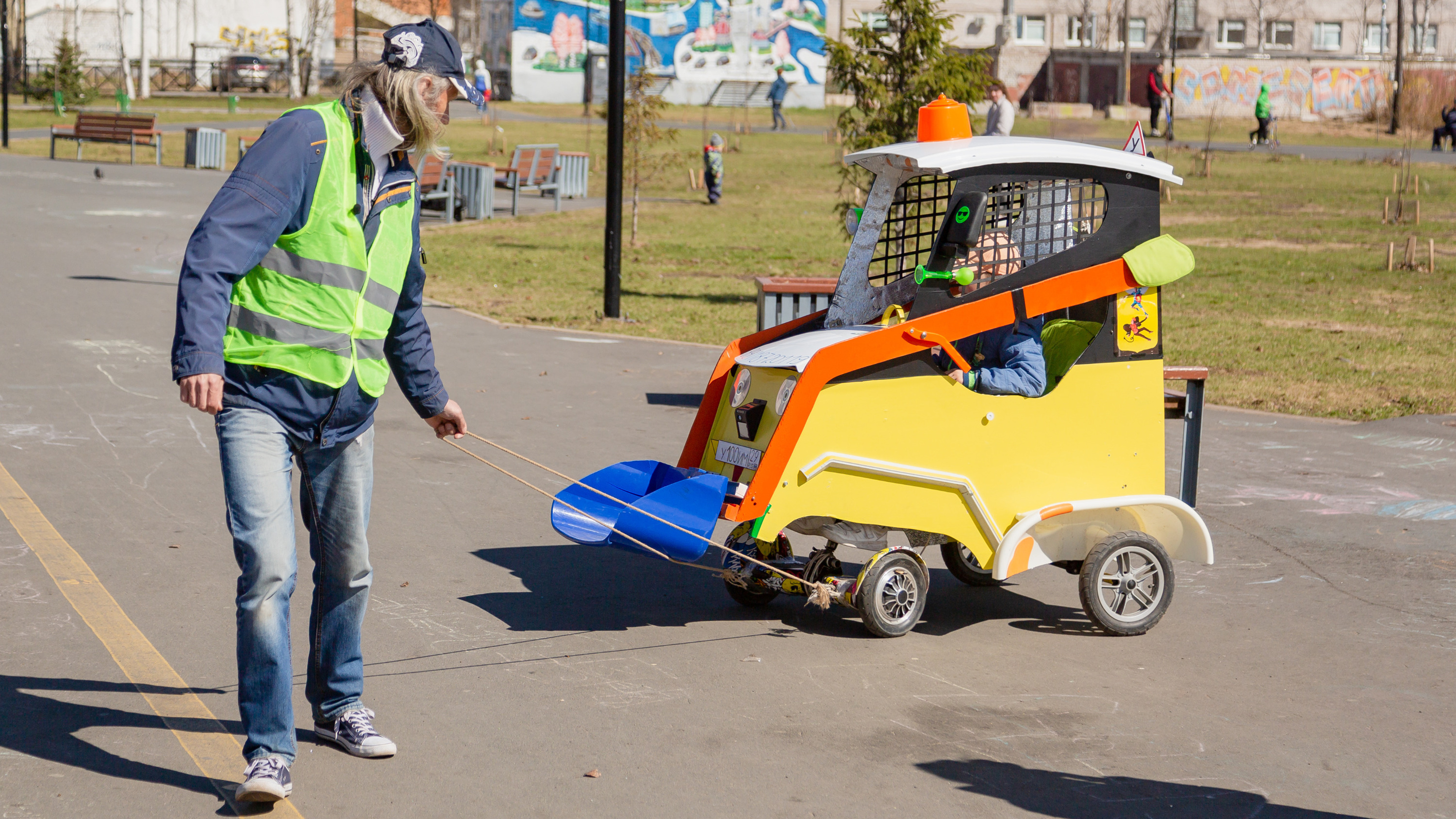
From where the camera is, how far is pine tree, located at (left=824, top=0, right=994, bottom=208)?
13492 mm

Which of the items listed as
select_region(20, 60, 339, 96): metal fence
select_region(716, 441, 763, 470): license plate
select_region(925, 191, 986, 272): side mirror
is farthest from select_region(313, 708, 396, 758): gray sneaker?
select_region(20, 60, 339, 96): metal fence

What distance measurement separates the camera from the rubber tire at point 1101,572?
552 centimetres

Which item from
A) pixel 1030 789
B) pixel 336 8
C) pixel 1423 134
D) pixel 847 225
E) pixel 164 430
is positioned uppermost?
pixel 336 8

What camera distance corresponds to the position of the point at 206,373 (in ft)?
11.3

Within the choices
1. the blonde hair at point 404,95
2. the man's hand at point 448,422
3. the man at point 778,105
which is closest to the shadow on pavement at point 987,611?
the man's hand at point 448,422

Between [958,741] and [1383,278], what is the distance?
1528 centimetres

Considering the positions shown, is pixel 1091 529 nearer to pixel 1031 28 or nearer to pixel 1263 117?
pixel 1263 117

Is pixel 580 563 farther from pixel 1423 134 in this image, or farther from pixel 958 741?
pixel 1423 134

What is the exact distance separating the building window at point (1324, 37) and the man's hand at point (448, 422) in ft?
269

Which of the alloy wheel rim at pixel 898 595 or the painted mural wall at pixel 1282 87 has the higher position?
the painted mural wall at pixel 1282 87

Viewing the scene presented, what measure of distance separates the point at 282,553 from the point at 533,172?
2139cm

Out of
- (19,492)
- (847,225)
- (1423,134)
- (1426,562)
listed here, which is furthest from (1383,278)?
(1423,134)

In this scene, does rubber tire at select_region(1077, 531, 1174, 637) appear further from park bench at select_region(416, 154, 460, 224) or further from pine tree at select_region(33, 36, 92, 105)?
pine tree at select_region(33, 36, 92, 105)

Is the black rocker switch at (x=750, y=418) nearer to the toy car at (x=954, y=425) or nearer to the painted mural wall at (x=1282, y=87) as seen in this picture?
the toy car at (x=954, y=425)
